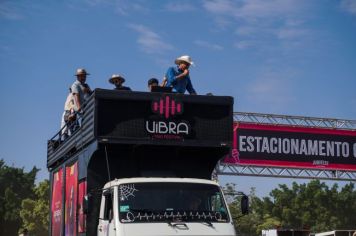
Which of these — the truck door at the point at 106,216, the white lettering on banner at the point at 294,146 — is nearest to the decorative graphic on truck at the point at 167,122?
the truck door at the point at 106,216

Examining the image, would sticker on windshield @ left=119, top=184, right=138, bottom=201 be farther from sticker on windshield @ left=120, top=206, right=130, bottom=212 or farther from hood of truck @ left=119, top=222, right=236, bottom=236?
hood of truck @ left=119, top=222, right=236, bottom=236

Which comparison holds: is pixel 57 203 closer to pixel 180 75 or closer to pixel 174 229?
pixel 180 75

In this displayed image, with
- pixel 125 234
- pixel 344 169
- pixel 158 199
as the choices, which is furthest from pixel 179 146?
pixel 344 169

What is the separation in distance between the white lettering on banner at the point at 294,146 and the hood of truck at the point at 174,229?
76.7 feet

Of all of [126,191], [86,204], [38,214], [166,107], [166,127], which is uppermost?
[166,107]

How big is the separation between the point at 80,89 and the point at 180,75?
213 centimetres

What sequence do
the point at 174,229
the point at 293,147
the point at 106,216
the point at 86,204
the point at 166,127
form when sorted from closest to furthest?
the point at 174,229 → the point at 106,216 → the point at 86,204 → the point at 166,127 → the point at 293,147

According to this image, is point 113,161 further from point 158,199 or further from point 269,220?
point 269,220

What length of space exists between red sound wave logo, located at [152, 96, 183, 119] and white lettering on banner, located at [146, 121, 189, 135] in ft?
0.42

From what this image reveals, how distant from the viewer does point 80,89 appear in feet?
38.4

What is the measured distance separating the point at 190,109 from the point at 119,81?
7.16 feet

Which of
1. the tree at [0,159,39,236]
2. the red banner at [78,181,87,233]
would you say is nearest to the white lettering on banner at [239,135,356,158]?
the red banner at [78,181,87,233]

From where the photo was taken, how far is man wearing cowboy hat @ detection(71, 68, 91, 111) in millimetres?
11471

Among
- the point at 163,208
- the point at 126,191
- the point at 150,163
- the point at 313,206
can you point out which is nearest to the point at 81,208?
the point at 150,163
